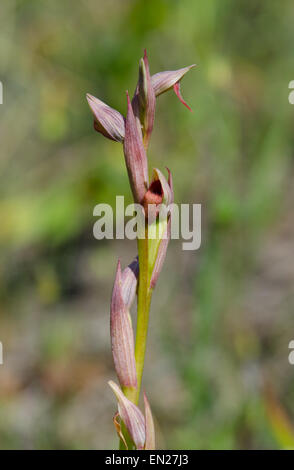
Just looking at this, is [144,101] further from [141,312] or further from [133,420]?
[133,420]

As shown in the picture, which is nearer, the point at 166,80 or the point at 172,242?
the point at 166,80

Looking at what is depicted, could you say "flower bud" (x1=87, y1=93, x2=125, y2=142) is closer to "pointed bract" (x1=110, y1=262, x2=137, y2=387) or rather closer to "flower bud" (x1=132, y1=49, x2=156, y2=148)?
"flower bud" (x1=132, y1=49, x2=156, y2=148)

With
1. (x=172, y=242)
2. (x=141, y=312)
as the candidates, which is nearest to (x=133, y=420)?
(x=141, y=312)

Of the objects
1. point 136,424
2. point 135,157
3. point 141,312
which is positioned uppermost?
point 135,157

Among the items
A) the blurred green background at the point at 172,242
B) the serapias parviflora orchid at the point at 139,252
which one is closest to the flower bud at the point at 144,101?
the serapias parviflora orchid at the point at 139,252

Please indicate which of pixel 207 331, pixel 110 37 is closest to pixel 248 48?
pixel 110 37

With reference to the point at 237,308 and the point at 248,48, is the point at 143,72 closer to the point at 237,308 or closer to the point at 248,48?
the point at 237,308
